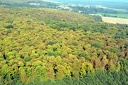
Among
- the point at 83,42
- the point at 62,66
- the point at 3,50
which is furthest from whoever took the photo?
the point at 83,42

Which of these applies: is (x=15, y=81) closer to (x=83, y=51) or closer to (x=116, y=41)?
(x=83, y=51)

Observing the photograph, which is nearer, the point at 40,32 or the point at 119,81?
the point at 119,81

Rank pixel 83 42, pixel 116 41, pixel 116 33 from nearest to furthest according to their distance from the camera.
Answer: pixel 83 42
pixel 116 41
pixel 116 33

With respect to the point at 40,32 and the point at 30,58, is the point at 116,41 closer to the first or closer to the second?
the point at 40,32

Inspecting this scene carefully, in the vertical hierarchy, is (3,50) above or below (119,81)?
above

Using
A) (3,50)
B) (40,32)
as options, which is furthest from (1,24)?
(3,50)

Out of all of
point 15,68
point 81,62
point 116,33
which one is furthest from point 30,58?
point 116,33
